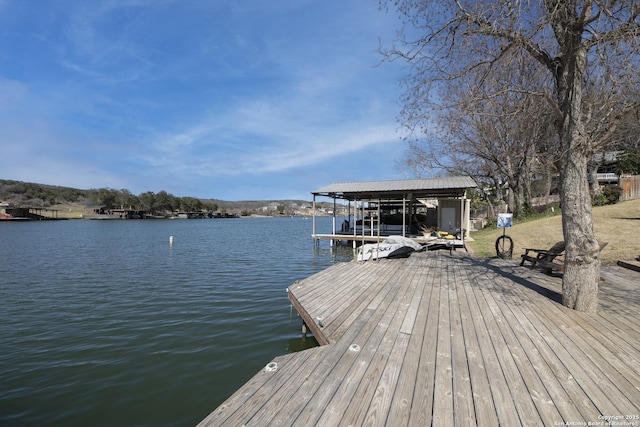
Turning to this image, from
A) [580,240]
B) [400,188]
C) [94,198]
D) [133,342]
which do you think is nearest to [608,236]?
[400,188]

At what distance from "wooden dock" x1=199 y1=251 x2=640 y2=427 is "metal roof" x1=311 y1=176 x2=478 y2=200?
1320 cm

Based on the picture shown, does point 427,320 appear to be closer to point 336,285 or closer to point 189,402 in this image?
point 336,285

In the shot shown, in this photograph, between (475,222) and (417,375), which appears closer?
A: (417,375)

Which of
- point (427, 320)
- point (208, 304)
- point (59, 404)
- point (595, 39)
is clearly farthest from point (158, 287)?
point (595, 39)

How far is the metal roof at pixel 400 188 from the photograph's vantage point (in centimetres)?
1844

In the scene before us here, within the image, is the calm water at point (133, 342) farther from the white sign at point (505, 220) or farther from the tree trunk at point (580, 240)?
the white sign at point (505, 220)

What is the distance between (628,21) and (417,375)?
5.53 metres

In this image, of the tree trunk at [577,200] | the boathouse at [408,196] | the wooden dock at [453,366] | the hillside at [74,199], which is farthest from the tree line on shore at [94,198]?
the tree trunk at [577,200]

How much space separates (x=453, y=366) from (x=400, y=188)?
1711 cm

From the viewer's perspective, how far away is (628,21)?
440cm

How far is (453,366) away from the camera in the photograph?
10.1 feet

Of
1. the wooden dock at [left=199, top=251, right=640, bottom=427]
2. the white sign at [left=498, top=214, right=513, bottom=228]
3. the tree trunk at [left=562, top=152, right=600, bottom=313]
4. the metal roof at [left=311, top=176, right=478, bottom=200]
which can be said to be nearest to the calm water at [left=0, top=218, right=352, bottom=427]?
the wooden dock at [left=199, top=251, right=640, bottom=427]

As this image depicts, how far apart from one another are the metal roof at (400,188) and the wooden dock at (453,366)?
13200 mm

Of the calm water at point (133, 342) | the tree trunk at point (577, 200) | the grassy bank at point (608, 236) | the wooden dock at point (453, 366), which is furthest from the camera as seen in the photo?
the grassy bank at point (608, 236)
